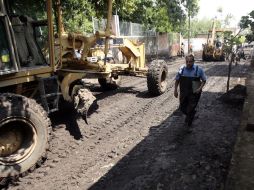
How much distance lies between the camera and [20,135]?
5.25 metres

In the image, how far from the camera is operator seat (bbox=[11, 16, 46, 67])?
5.93 metres

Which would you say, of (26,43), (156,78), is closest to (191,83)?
(156,78)

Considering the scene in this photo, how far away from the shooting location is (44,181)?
4.86 m

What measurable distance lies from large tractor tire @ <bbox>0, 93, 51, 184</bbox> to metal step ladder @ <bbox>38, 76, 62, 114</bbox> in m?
0.69

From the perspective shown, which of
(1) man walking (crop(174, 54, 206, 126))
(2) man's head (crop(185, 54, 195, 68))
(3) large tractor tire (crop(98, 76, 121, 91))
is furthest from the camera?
(3) large tractor tire (crop(98, 76, 121, 91))

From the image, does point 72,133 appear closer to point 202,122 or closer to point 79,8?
point 202,122

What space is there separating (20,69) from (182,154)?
10.1 feet

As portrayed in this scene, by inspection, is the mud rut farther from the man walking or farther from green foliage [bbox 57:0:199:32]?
green foliage [bbox 57:0:199:32]

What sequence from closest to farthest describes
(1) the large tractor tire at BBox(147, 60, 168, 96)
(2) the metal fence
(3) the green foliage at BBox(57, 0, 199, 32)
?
1. (1) the large tractor tire at BBox(147, 60, 168, 96)
2. (3) the green foliage at BBox(57, 0, 199, 32)
3. (2) the metal fence

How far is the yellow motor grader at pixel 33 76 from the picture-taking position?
5.02m

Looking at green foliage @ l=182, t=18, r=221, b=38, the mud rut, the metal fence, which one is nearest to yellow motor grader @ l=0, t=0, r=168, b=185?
the mud rut

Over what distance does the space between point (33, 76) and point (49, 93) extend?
1.71ft

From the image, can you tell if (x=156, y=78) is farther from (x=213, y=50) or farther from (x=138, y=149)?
(x=213, y=50)

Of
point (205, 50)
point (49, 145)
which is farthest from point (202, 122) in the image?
point (205, 50)
